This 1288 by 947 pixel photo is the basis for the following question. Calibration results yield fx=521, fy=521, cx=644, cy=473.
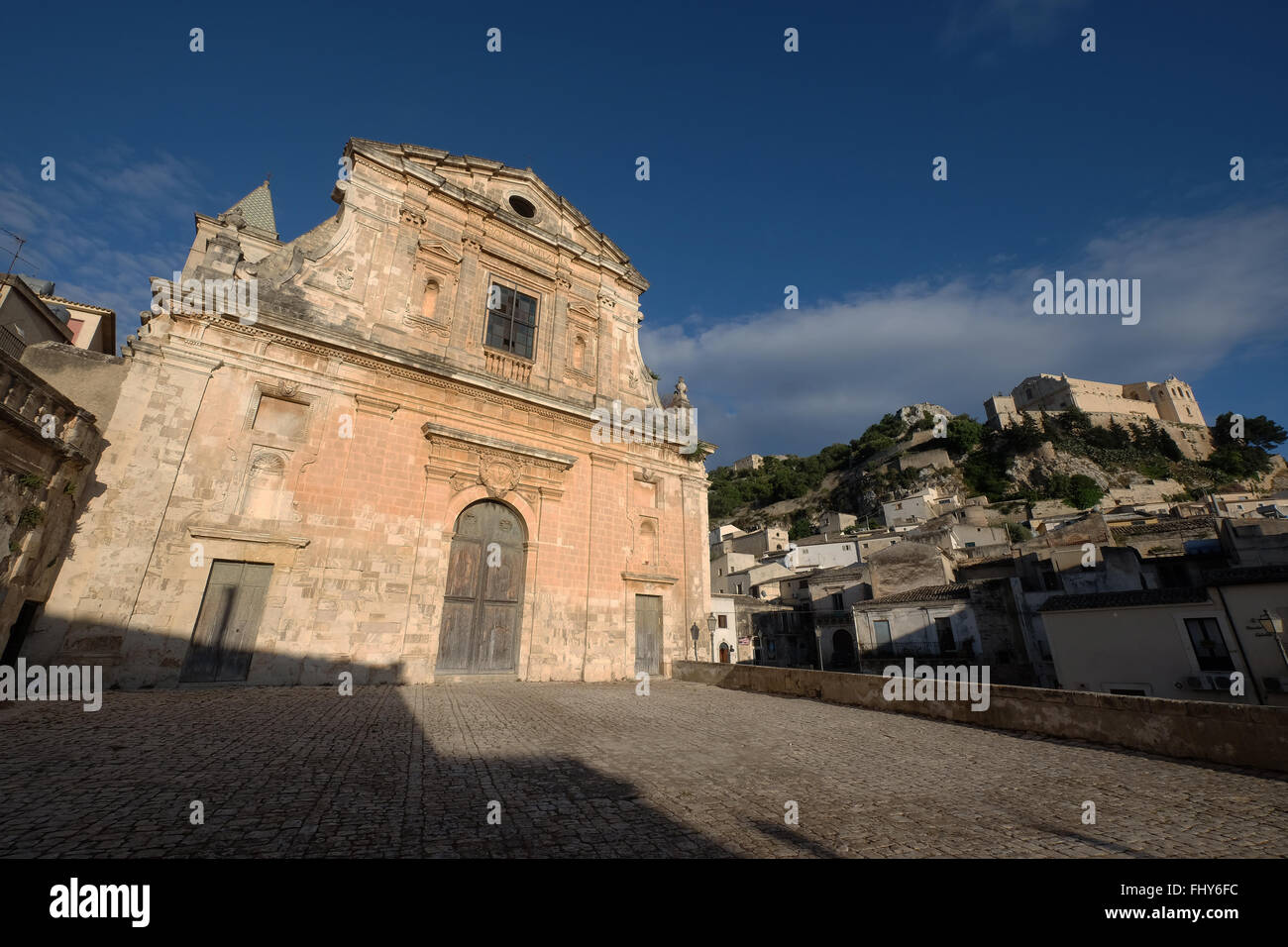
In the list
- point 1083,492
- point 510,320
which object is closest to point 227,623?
point 510,320

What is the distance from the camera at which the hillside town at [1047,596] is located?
18.0 meters

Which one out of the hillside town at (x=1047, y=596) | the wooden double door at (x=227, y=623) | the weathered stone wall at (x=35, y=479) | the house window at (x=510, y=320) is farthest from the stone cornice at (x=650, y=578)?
the weathered stone wall at (x=35, y=479)

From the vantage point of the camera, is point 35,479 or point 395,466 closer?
point 35,479

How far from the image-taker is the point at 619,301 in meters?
18.8

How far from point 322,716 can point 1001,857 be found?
7.98 metres

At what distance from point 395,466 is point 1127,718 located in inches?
549

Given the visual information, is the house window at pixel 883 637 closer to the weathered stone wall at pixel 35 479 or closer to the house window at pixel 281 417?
the house window at pixel 281 417

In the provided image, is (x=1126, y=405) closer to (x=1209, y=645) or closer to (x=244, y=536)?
(x=1209, y=645)

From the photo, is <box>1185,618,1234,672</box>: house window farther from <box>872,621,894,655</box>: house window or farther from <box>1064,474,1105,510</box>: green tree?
<box>1064,474,1105,510</box>: green tree

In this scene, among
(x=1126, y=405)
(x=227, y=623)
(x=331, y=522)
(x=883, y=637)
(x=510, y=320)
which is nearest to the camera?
(x=227, y=623)

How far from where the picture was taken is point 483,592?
43.4 ft

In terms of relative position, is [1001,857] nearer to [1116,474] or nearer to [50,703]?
[50,703]

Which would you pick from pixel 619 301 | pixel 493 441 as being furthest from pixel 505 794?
pixel 619 301

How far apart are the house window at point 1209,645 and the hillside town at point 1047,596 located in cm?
4
